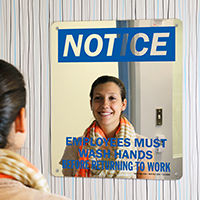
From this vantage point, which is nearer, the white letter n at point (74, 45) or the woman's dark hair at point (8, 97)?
the woman's dark hair at point (8, 97)

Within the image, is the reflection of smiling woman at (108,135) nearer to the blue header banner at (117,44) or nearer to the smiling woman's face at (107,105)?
the smiling woman's face at (107,105)

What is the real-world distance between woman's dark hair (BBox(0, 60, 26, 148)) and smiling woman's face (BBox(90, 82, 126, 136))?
0.75 m

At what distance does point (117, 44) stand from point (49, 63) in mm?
395

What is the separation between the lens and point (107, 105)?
1.30 metres

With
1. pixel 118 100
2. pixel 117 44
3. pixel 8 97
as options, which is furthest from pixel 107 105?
pixel 8 97

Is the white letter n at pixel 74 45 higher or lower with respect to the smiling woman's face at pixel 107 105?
higher

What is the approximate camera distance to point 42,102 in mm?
1354

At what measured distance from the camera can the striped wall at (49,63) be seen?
1268 millimetres

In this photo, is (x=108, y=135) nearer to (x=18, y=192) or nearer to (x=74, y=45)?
(x=74, y=45)

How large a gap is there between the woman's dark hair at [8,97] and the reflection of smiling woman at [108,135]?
757 mm

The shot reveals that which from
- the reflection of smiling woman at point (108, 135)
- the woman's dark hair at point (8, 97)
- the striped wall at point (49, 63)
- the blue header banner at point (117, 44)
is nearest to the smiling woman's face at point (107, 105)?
the reflection of smiling woman at point (108, 135)

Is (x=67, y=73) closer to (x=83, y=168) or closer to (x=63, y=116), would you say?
(x=63, y=116)

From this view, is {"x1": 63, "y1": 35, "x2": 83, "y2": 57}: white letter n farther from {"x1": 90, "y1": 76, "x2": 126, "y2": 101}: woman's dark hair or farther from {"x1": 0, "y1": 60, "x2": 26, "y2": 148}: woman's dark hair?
{"x1": 0, "y1": 60, "x2": 26, "y2": 148}: woman's dark hair

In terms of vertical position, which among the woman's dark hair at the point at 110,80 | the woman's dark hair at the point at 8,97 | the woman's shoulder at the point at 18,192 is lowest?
the woman's shoulder at the point at 18,192
